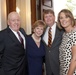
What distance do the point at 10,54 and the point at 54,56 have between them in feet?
2.27

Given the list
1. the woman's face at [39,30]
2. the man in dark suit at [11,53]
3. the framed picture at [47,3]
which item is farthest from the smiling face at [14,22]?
the framed picture at [47,3]

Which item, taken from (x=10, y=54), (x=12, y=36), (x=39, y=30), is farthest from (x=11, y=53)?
(x=39, y=30)

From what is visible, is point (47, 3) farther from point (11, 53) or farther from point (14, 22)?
point (11, 53)

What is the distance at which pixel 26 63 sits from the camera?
292cm

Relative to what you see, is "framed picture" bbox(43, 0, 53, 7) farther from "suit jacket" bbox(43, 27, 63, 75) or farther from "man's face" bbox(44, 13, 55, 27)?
"suit jacket" bbox(43, 27, 63, 75)

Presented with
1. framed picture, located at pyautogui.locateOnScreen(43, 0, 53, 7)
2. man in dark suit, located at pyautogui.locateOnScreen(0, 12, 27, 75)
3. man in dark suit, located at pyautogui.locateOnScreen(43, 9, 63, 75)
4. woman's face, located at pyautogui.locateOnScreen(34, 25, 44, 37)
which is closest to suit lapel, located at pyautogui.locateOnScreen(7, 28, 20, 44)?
man in dark suit, located at pyautogui.locateOnScreen(0, 12, 27, 75)

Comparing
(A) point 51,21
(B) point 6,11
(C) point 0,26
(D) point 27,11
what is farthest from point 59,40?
(D) point 27,11

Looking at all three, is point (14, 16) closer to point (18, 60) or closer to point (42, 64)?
point (18, 60)

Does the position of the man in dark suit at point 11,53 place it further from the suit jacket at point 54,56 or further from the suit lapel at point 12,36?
→ the suit jacket at point 54,56

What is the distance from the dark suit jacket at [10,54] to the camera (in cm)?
263

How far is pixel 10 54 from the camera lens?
2.65 meters

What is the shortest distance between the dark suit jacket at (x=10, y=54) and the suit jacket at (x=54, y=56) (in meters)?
0.51

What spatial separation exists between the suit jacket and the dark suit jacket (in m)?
0.51

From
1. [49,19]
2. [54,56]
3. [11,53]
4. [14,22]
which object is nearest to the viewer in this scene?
[11,53]
